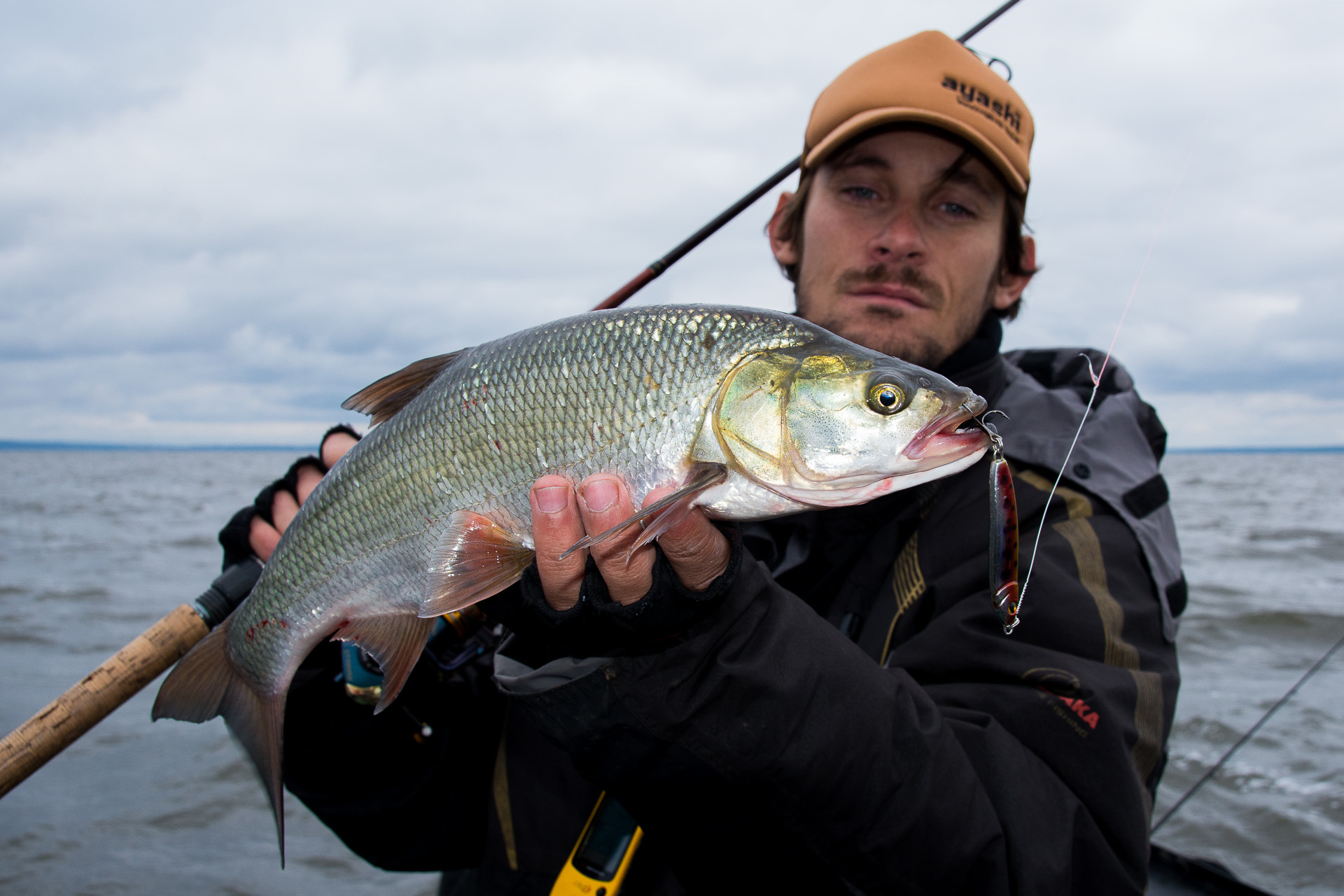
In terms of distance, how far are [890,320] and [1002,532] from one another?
1541mm

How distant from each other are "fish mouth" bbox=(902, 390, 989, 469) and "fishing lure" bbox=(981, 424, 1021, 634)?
0.04m

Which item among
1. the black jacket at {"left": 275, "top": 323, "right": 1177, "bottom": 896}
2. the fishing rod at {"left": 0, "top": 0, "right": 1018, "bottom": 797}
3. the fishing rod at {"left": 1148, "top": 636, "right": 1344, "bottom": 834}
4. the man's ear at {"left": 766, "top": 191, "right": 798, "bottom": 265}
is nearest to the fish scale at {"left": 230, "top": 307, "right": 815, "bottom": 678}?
the black jacket at {"left": 275, "top": 323, "right": 1177, "bottom": 896}

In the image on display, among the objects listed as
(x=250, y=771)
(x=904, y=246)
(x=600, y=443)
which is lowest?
(x=250, y=771)

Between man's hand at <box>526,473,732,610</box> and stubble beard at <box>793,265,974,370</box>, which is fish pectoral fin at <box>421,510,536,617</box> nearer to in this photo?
man's hand at <box>526,473,732,610</box>

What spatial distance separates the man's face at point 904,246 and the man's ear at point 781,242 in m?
0.45

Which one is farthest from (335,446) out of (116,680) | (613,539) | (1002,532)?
(1002,532)

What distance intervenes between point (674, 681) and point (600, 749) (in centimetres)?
26

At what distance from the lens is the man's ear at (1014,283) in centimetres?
337

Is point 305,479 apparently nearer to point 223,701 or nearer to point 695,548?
point 223,701

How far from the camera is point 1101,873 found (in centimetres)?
179

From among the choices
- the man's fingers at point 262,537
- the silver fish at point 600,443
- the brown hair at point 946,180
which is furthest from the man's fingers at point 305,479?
the brown hair at point 946,180

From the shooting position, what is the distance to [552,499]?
62.2 inches

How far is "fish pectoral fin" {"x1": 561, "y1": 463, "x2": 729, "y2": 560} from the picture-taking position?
146 cm

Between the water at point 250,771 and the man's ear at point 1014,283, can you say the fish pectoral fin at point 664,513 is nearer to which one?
the man's ear at point 1014,283
